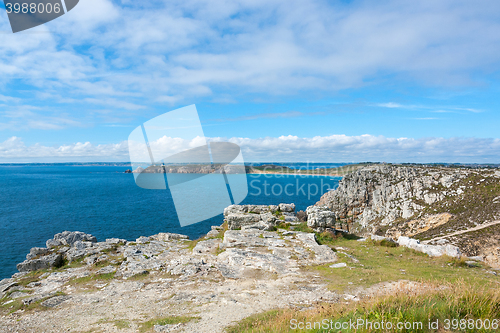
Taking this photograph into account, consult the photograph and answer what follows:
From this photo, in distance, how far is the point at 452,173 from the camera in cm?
5288

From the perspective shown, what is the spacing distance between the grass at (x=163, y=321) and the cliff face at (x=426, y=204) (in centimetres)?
3421

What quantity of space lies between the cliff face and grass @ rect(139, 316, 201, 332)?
3421cm

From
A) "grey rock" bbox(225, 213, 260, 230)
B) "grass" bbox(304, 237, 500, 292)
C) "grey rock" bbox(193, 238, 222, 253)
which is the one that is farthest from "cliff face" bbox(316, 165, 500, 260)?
"grey rock" bbox(193, 238, 222, 253)

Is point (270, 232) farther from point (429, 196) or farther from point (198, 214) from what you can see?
point (429, 196)

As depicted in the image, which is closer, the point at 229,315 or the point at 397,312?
the point at 397,312

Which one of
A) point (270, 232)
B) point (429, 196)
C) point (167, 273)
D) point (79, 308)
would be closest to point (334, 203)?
point (429, 196)

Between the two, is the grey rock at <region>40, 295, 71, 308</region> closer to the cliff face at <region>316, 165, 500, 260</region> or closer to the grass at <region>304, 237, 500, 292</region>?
the grass at <region>304, 237, 500, 292</region>

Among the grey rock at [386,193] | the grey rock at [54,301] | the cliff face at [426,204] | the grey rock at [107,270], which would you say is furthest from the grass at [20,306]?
the grey rock at [386,193]

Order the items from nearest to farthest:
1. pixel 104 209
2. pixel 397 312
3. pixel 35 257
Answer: pixel 397 312, pixel 35 257, pixel 104 209

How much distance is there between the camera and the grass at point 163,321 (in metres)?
8.80

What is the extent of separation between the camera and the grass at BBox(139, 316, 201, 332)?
880 cm

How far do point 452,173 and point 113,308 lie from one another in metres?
66.4

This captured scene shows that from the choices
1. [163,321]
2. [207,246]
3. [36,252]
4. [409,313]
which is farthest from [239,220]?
[409,313]

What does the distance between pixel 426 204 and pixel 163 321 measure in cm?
5666
